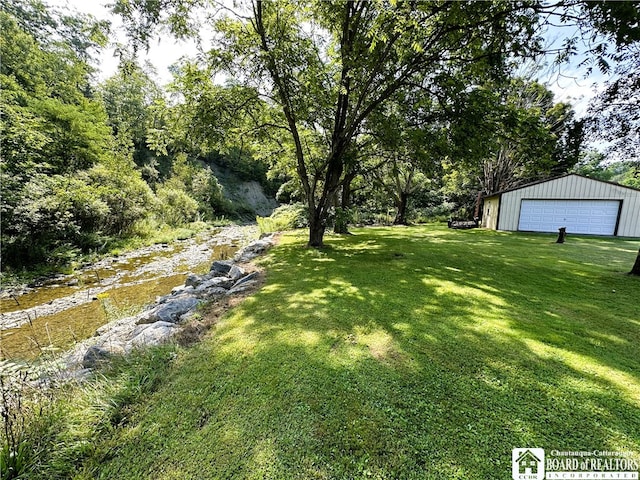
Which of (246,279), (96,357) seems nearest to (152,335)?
(96,357)

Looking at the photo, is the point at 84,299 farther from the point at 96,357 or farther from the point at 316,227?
the point at 316,227

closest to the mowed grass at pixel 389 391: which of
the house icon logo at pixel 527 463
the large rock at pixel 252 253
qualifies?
the house icon logo at pixel 527 463

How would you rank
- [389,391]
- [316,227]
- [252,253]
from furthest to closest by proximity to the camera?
[316,227] → [252,253] → [389,391]

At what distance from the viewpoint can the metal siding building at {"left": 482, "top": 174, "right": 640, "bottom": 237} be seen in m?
12.0

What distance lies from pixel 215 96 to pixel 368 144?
465cm

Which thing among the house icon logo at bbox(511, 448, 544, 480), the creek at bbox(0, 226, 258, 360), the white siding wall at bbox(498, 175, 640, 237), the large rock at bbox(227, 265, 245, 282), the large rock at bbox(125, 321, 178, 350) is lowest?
the creek at bbox(0, 226, 258, 360)

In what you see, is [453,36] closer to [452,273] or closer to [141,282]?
[452,273]

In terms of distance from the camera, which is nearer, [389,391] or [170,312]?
[389,391]

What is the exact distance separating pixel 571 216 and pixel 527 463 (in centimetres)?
1584

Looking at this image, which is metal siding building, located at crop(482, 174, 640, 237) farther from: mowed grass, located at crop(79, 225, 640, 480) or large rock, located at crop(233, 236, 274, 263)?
large rock, located at crop(233, 236, 274, 263)

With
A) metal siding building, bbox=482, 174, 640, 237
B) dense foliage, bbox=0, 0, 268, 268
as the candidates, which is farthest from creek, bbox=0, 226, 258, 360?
metal siding building, bbox=482, 174, 640, 237

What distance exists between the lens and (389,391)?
197 cm

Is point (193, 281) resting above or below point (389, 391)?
below

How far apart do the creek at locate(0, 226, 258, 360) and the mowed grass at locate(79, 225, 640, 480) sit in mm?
1379
